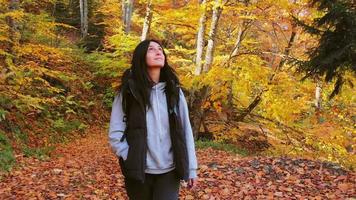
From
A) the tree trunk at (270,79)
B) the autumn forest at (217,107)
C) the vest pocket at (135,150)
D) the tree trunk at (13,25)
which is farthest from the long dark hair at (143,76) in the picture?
the tree trunk at (13,25)

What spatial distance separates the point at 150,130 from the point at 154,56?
60cm

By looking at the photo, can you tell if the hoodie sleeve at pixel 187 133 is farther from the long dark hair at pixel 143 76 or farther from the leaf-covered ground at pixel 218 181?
the leaf-covered ground at pixel 218 181

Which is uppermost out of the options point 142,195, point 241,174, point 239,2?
point 239,2

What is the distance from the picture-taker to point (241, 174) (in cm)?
706

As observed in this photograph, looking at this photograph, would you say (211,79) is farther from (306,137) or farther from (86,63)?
(86,63)

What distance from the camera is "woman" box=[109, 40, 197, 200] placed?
314 cm

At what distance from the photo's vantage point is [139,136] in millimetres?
3123

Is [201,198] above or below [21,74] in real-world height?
below

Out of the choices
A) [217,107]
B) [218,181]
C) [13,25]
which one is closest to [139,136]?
[218,181]

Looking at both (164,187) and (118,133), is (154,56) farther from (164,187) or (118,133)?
(164,187)

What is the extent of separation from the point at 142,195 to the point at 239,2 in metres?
9.11

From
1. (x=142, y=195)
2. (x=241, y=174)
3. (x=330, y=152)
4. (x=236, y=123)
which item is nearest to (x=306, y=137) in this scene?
(x=330, y=152)

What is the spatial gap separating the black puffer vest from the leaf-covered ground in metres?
3.05

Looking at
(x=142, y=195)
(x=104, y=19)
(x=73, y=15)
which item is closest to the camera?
(x=142, y=195)
